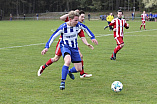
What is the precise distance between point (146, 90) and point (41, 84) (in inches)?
104

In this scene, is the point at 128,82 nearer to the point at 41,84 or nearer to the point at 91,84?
the point at 91,84

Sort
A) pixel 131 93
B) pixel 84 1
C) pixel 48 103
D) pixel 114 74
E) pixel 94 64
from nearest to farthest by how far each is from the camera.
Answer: pixel 48 103 < pixel 131 93 < pixel 114 74 < pixel 94 64 < pixel 84 1

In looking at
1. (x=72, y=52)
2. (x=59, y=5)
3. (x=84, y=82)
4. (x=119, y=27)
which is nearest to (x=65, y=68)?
(x=72, y=52)

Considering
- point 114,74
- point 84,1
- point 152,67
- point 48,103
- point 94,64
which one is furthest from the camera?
point 84,1

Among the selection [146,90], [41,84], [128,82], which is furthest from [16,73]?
[146,90]

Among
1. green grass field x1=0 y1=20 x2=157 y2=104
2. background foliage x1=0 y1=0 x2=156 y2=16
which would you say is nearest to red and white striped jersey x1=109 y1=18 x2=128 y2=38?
green grass field x1=0 y1=20 x2=157 y2=104

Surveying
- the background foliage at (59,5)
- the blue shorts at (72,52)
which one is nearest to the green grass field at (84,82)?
the blue shorts at (72,52)

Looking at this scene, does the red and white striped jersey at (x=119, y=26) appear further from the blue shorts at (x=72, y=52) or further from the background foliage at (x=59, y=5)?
the background foliage at (x=59, y=5)

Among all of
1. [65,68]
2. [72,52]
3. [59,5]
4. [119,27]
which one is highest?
[59,5]

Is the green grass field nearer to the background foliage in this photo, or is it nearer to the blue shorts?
the blue shorts

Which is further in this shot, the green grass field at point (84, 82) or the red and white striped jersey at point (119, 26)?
the red and white striped jersey at point (119, 26)

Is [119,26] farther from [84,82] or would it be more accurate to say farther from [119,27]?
[84,82]

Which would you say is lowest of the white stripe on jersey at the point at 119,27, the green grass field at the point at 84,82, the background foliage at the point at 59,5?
the green grass field at the point at 84,82

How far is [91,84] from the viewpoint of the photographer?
8.49 metres
